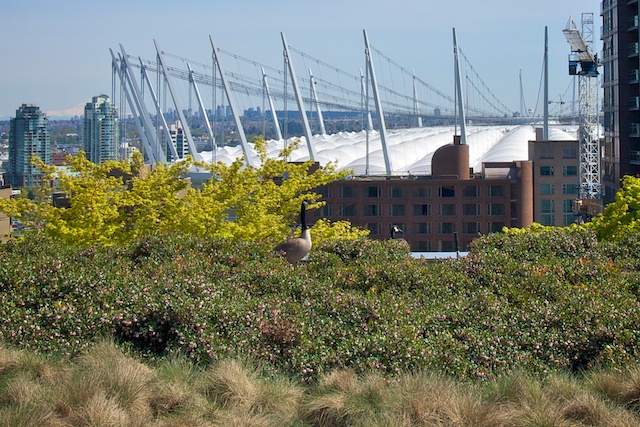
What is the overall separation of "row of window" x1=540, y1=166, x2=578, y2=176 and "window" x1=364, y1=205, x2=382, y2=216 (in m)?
12.7

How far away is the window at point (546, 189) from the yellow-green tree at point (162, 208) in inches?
1486

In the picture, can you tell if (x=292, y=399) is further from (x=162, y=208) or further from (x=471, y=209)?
(x=471, y=209)

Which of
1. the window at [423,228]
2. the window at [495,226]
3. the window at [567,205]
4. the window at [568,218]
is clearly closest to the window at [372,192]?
the window at [423,228]

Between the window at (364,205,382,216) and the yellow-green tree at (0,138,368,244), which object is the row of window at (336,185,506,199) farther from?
the yellow-green tree at (0,138,368,244)

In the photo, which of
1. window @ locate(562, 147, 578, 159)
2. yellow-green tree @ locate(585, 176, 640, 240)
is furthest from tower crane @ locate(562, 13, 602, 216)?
yellow-green tree @ locate(585, 176, 640, 240)

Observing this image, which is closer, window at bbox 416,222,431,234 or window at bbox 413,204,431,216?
window at bbox 416,222,431,234

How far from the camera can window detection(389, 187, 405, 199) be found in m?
58.8

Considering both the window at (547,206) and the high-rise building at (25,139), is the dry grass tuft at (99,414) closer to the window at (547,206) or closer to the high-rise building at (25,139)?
the window at (547,206)

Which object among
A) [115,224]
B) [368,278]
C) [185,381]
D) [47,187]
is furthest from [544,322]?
[47,187]

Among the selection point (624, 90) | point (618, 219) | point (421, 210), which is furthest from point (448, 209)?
point (618, 219)

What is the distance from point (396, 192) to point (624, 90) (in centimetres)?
1755

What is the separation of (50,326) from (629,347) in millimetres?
7560

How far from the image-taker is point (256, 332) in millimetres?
11859

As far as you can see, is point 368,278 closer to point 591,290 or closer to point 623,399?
point 591,290
